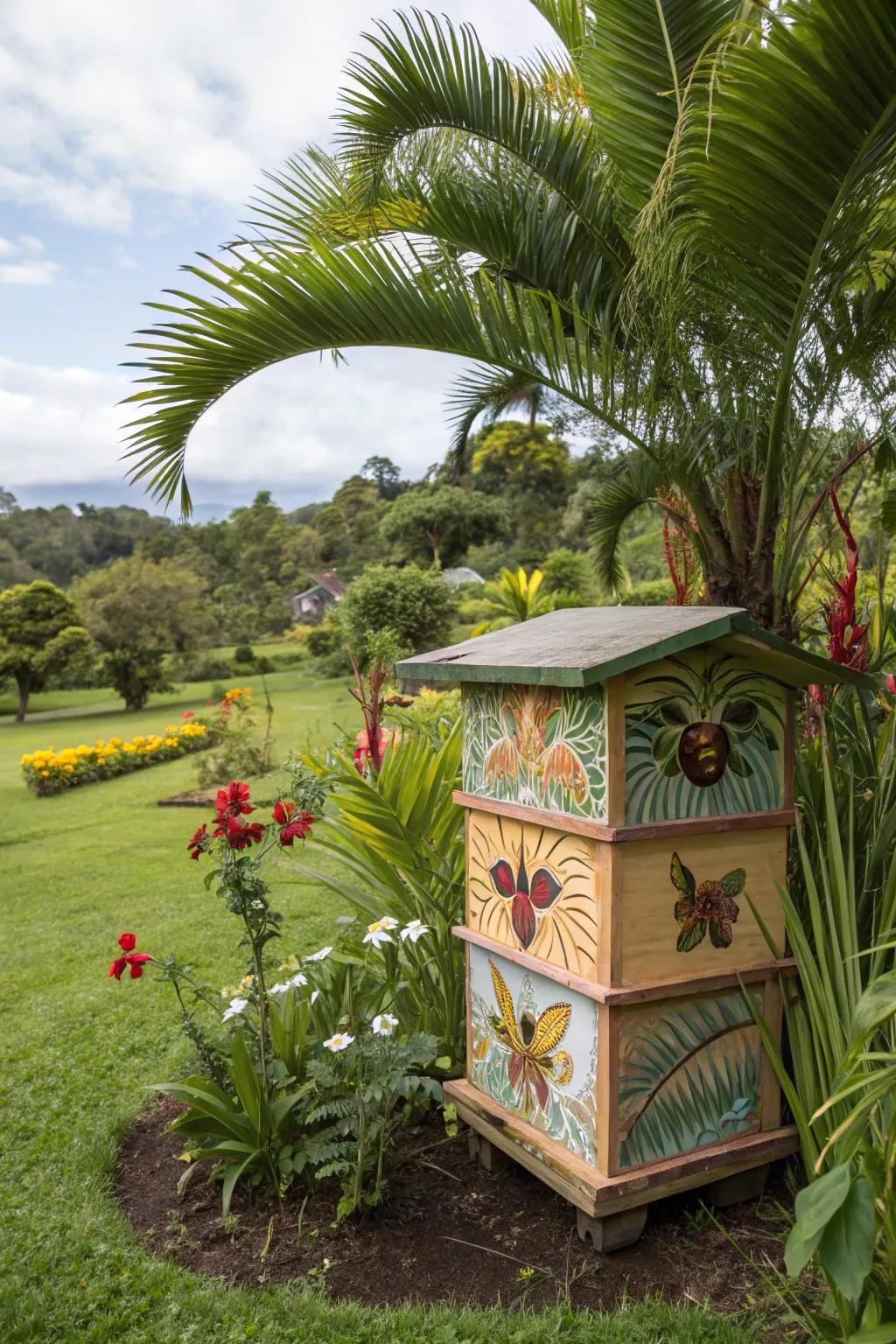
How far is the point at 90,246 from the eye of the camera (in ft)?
30.8

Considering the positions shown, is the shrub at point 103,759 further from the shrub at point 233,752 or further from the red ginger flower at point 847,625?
the red ginger flower at point 847,625

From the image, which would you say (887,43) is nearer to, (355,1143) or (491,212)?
(491,212)

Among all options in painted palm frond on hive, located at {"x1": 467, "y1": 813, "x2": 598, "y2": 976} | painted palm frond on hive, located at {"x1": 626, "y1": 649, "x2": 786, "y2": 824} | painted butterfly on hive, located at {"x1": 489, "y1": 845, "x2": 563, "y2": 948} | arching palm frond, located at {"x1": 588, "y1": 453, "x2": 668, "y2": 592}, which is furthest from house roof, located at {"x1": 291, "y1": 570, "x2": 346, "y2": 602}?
painted palm frond on hive, located at {"x1": 626, "y1": 649, "x2": 786, "y2": 824}

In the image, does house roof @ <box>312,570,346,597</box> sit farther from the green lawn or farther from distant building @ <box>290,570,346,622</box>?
the green lawn

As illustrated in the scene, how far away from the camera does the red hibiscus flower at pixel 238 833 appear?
103 inches

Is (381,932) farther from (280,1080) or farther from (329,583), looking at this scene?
(329,583)

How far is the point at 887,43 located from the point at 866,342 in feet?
4.12

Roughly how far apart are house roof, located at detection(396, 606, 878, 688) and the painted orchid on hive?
0.86 meters

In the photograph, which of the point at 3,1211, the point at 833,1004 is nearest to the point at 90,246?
the point at 3,1211

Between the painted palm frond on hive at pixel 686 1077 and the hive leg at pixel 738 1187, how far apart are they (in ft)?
0.36

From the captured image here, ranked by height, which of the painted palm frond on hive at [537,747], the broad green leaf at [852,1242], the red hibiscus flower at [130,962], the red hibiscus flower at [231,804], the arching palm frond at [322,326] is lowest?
the red hibiscus flower at [130,962]

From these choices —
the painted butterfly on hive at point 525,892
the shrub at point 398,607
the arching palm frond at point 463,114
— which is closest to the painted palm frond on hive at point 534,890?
the painted butterfly on hive at point 525,892

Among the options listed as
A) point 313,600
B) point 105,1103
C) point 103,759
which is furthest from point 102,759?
point 313,600

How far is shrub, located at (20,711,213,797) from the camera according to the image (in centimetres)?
1054
